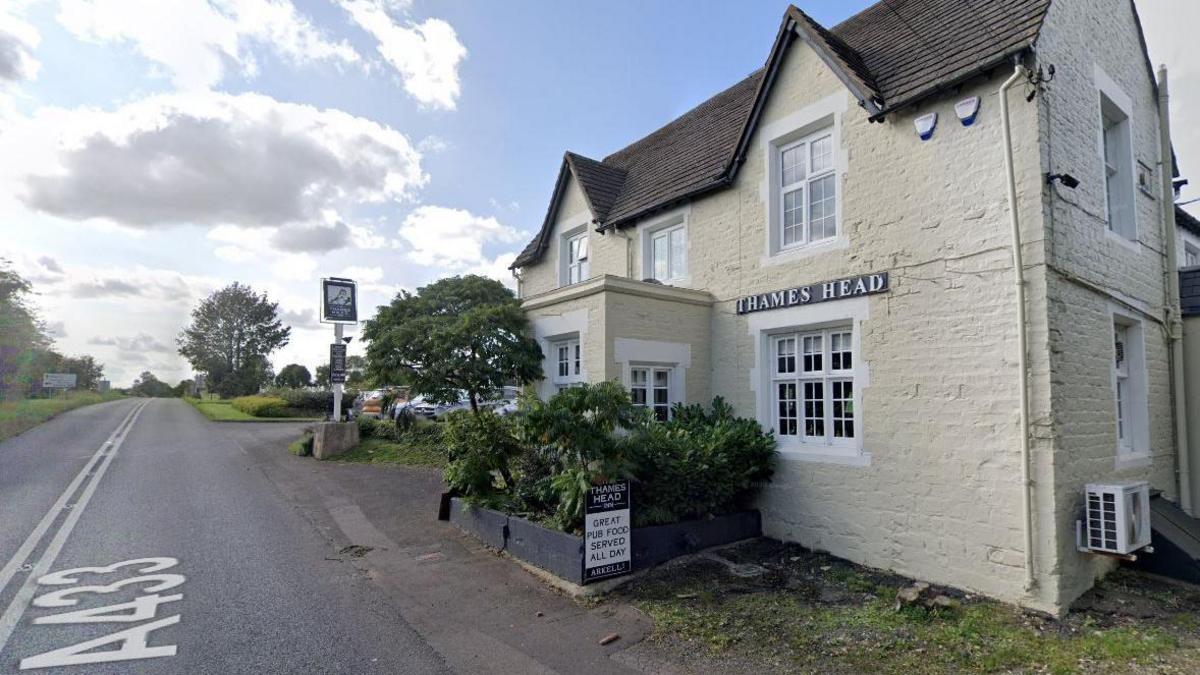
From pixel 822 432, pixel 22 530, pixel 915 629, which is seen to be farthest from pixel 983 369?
pixel 22 530

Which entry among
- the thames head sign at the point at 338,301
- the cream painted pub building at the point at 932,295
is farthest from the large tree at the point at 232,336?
the cream painted pub building at the point at 932,295

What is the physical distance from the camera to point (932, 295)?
7.43 meters

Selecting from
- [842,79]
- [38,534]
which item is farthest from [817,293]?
[38,534]

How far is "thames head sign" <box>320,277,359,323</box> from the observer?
18.0 m

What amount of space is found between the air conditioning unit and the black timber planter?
397cm

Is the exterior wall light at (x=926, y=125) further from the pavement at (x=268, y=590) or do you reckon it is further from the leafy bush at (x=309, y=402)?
the leafy bush at (x=309, y=402)

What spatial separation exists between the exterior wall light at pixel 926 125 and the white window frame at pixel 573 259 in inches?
289

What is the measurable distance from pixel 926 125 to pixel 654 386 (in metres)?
5.39

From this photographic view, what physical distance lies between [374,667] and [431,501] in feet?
21.9

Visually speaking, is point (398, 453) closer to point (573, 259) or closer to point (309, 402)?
point (573, 259)

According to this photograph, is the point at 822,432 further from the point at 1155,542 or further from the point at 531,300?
the point at 531,300

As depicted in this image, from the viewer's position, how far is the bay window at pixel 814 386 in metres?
8.59

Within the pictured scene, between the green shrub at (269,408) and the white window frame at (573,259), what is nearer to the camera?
the white window frame at (573,259)

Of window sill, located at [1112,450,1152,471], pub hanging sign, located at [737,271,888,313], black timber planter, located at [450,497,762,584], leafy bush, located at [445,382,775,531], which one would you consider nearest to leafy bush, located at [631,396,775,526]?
leafy bush, located at [445,382,775,531]
